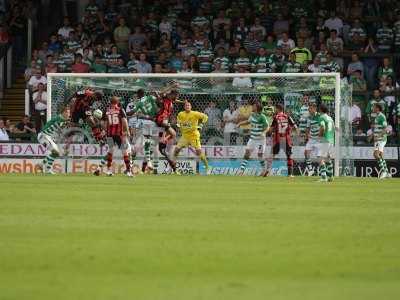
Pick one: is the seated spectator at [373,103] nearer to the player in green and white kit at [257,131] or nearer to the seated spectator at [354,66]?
the seated spectator at [354,66]

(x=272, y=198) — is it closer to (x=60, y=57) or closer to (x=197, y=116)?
(x=197, y=116)

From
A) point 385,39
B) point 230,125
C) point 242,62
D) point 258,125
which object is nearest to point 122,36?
point 242,62

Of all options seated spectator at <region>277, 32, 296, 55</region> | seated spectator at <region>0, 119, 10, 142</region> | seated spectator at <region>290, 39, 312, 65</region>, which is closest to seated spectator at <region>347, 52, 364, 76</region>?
seated spectator at <region>290, 39, 312, 65</region>

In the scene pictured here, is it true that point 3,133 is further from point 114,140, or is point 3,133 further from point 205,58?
point 205,58

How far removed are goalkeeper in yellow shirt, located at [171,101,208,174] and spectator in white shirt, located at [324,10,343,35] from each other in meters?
6.56

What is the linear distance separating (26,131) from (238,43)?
24.5 feet

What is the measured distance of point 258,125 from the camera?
33312mm

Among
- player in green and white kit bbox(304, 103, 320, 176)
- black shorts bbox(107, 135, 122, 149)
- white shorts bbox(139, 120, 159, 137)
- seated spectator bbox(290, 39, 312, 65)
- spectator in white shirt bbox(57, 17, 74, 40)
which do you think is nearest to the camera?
black shorts bbox(107, 135, 122, 149)

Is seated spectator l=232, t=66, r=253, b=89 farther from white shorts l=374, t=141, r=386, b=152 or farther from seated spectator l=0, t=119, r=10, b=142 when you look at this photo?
seated spectator l=0, t=119, r=10, b=142

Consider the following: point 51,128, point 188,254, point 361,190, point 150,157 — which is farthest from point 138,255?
point 150,157

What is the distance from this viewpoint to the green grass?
1016 cm

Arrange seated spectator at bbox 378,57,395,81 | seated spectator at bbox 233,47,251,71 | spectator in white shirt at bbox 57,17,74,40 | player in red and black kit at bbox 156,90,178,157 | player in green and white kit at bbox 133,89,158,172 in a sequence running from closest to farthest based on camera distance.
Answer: player in red and black kit at bbox 156,90,178,157, player in green and white kit at bbox 133,89,158,172, seated spectator at bbox 378,57,395,81, seated spectator at bbox 233,47,251,71, spectator in white shirt at bbox 57,17,74,40

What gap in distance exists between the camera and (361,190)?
24.1 meters

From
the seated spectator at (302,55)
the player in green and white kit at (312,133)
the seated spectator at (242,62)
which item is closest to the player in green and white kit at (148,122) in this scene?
the seated spectator at (242,62)
